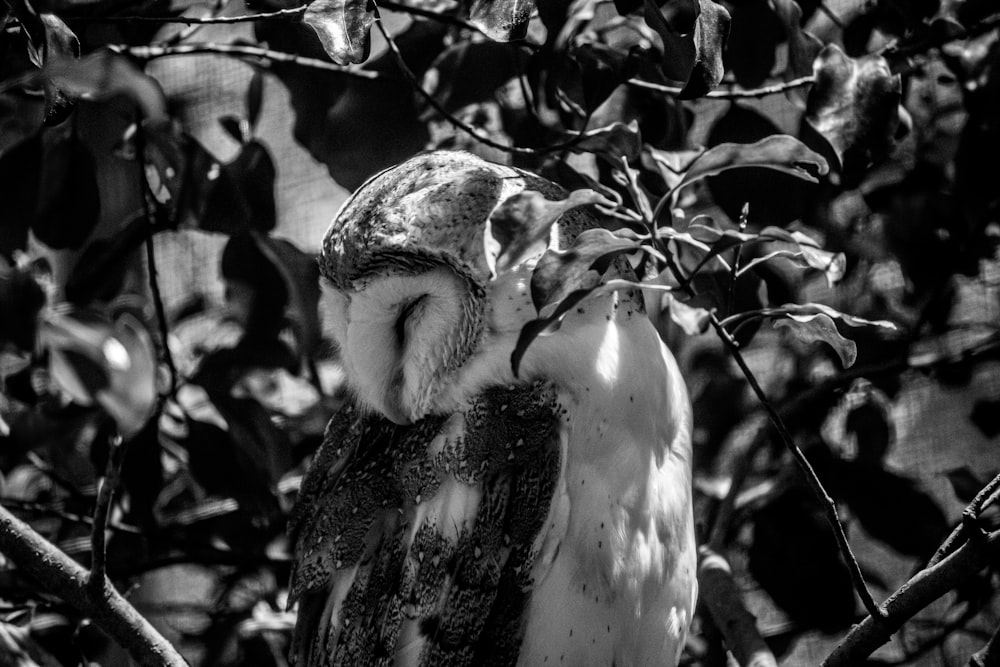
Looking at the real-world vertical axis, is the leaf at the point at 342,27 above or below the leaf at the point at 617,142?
above

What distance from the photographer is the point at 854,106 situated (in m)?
1.23

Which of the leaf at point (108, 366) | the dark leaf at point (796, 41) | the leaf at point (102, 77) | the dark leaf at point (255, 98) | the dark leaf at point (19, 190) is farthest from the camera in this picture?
the dark leaf at point (255, 98)

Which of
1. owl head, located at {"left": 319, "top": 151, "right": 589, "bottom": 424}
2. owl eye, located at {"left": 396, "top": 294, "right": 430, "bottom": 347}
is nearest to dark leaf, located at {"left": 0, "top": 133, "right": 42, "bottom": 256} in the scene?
owl head, located at {"left": 319, "top": 151, "right": 589, "bottom": 424}

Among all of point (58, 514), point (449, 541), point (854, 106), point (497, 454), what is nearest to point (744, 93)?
point (854, 106)

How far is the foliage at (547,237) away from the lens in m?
1.31

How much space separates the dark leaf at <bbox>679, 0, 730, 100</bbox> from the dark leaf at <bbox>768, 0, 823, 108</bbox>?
38 cm

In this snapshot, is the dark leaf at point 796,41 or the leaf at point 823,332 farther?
the dark leaf at point 796,41

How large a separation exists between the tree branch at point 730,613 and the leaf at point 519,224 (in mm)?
736

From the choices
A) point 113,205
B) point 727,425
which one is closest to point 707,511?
point 727,425

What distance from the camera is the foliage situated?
4.30 feet

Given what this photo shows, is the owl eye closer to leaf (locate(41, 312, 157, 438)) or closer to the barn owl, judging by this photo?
the barn owl

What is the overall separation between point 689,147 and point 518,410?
593 mm

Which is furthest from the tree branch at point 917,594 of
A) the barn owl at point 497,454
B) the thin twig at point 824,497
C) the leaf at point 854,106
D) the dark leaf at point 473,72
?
the dark leaf at point 473,72

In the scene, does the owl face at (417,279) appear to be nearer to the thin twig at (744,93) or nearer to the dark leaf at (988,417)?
the thin twig at (744,93)
